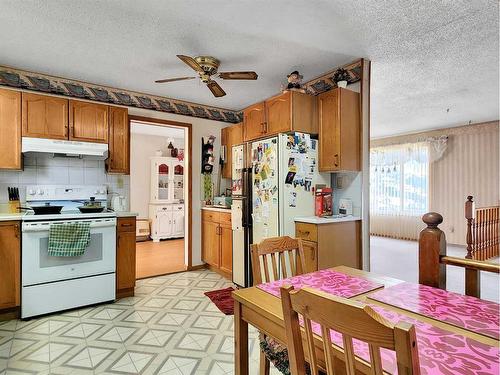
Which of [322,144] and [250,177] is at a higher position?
[322,144]

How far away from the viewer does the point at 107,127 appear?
3.32 metres

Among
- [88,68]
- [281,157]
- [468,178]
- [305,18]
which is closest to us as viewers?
[305,18]

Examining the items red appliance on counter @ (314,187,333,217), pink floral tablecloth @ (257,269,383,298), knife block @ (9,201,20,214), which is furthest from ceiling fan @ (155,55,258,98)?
knife block @ (9,201,20,214)

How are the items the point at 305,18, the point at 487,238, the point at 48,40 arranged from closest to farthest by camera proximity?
the point at 305,18
the point at 48,40
the point at 487,238

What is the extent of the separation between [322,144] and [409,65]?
4.09 feet

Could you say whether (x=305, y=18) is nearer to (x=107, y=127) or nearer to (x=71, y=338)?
(x=107, y=127)

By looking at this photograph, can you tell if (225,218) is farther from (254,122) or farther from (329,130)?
(329,130)

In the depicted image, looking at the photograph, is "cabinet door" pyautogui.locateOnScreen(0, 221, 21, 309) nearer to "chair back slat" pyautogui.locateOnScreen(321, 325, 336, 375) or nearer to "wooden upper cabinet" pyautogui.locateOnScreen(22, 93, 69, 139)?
"wooden upper cabinet" pyautogui.locateOnScreen(22, 93, 69, 139)

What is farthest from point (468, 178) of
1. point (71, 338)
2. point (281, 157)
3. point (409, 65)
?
point (71, 338)

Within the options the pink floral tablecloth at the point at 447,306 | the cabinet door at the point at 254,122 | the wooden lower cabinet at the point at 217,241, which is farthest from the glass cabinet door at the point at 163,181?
the pink floral tablecloth at the point at 447,306

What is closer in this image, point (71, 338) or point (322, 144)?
point (71, 338)

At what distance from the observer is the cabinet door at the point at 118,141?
11.0ft

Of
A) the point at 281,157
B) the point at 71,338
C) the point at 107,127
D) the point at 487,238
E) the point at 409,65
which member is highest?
the point at 409,65

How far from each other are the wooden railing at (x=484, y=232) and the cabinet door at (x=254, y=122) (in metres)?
3.37
